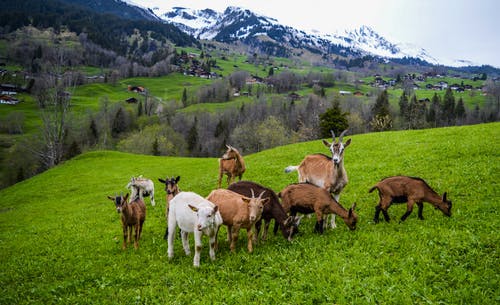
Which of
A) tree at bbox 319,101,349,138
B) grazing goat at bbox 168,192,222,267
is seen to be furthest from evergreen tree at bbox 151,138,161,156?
grazing goat at bbox 168,192,222,267

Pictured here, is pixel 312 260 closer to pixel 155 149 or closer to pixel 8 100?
pixel 155 149

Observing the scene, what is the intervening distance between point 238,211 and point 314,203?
111 inches

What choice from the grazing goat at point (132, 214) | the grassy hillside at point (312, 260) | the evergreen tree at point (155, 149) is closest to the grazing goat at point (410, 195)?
the grassy hillside at point (312, 260)

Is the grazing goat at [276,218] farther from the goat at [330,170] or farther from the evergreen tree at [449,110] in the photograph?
the evergreen tree at [449,110]

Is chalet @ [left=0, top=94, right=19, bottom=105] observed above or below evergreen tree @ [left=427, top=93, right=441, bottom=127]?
below

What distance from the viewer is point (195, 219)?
1037 cm

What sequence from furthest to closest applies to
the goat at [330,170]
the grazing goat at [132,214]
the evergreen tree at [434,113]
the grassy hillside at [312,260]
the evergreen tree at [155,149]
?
the evergreen tree at [434,113] < the evergreen tree at [155,149] < the grazing goat at [132,214] < the goat at [330,170] < the grassy hillside at [312,260]

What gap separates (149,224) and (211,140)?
97.6 m

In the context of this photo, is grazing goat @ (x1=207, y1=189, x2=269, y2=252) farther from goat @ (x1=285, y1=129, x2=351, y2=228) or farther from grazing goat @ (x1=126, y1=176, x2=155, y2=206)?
grazing goat @ (x1=126, y1=176, x2=155, y2=206)

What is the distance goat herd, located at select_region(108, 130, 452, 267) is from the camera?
10391mm

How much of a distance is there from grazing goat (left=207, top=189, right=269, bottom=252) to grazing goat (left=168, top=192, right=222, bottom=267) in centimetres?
43

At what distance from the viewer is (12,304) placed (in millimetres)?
9742

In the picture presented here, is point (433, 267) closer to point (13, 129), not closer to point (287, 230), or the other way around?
point (287, 230)

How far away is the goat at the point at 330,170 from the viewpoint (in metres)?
12.1
